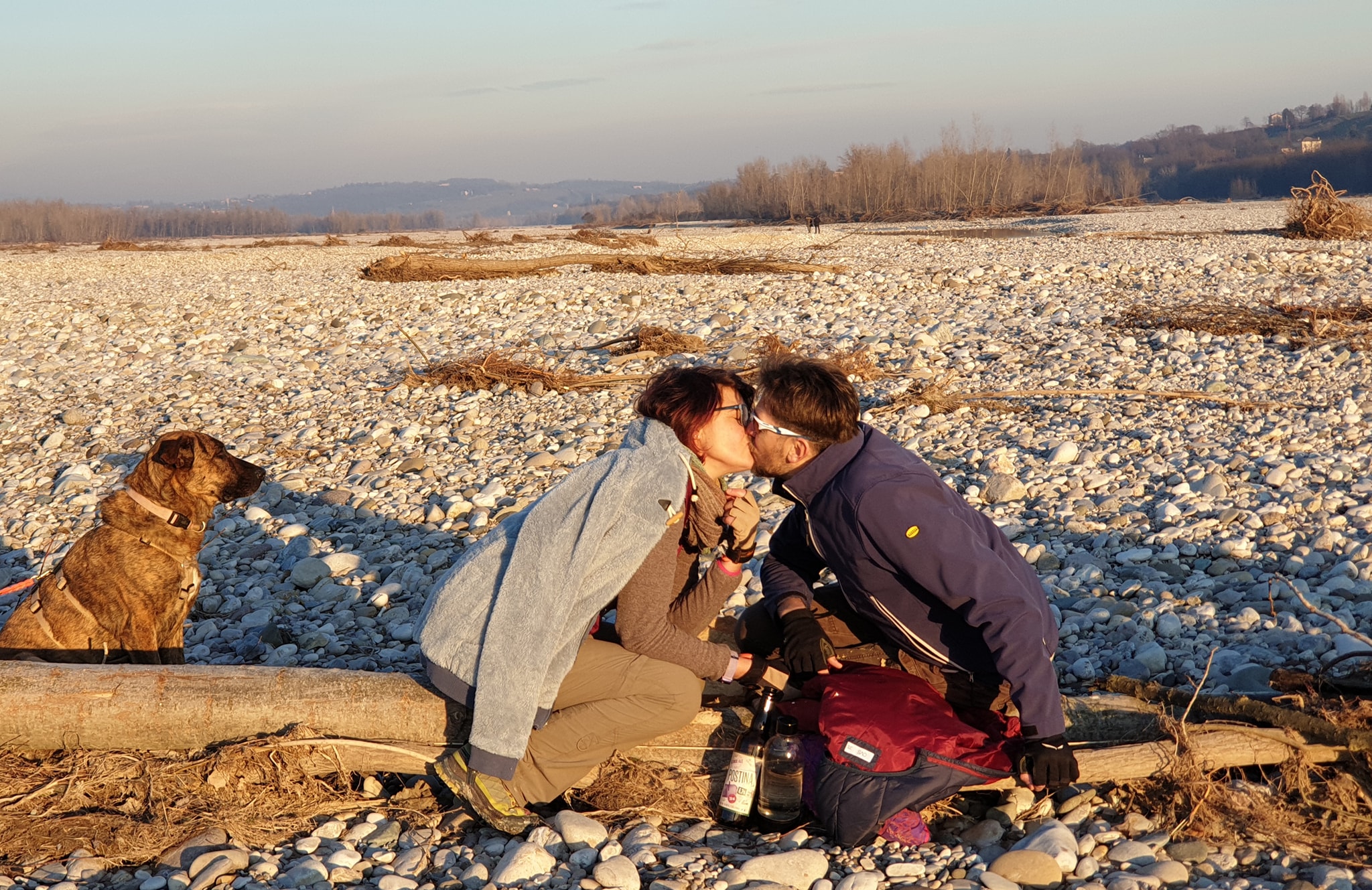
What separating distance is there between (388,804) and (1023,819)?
2.15m

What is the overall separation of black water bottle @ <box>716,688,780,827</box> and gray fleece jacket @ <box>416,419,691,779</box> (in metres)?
0.65

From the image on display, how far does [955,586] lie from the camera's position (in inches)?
128

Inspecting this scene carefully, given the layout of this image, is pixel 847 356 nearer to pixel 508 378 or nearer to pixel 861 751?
pixel 508 378

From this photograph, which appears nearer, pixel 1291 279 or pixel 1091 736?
pixel 1091 736

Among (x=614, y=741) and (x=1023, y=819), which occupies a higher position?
(x=614, y=741)

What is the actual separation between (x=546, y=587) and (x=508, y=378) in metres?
6.22

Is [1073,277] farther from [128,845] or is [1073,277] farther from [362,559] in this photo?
[128,845]

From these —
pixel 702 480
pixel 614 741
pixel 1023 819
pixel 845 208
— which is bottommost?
pixel 1023 819

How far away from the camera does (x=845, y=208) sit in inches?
2172

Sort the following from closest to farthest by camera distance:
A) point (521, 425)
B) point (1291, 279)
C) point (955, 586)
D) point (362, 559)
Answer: point (955, 586) → point (362, 559) → point (521, 425) → point (1291, 279)

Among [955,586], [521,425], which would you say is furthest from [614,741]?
[521,425]

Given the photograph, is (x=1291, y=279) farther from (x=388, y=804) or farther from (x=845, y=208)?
(x=845, y=208)

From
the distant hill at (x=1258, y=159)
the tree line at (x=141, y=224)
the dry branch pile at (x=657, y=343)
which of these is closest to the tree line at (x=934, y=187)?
the distant hill at (x=1258, y=159)

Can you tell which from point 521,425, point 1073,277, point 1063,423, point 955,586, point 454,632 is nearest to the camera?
point 955,586
